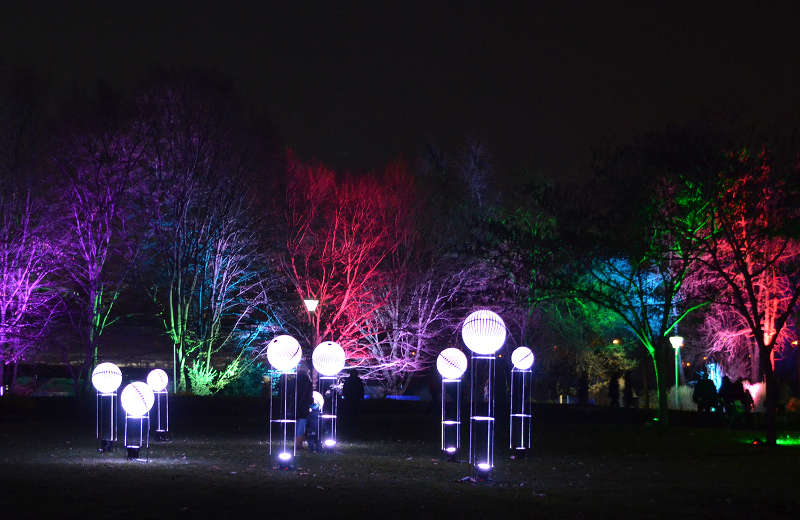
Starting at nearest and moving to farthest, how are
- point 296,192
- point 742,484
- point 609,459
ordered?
point 742,484 → point 609,459 → point 296,192

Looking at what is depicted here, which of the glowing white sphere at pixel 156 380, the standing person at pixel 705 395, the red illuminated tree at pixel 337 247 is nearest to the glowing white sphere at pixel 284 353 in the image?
the glowing white sphere at pixel 156 380

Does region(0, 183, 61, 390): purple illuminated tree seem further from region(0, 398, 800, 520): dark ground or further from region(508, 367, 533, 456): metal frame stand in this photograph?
region(508, 367, 533, 456): metal frame stand

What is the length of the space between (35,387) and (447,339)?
1799 centimetres

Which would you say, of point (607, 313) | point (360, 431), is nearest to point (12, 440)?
point (360, 431)

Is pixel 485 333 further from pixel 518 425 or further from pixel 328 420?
pixel 518 425

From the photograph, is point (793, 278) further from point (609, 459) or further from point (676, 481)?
point (676, 481)

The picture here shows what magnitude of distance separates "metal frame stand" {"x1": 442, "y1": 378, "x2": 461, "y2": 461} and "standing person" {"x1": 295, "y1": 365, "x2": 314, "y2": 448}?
267 cm

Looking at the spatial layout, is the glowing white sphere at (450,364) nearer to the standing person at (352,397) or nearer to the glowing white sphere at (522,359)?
the glowing white sphere at (522,359)

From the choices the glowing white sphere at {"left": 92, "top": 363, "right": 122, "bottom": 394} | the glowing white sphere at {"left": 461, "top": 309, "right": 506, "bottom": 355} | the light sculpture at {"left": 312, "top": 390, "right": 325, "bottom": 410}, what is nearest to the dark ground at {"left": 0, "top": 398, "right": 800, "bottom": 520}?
the light sculpture at {"left": 312, "top": 390, "right": 325, "bottom": 410}

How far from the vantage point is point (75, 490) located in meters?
11.8

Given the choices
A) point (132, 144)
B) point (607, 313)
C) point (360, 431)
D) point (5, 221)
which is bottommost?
point (360, 431)

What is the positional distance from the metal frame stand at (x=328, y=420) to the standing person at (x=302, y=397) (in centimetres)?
35

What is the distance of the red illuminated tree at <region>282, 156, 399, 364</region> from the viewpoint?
133ft

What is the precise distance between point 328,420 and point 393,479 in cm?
716
